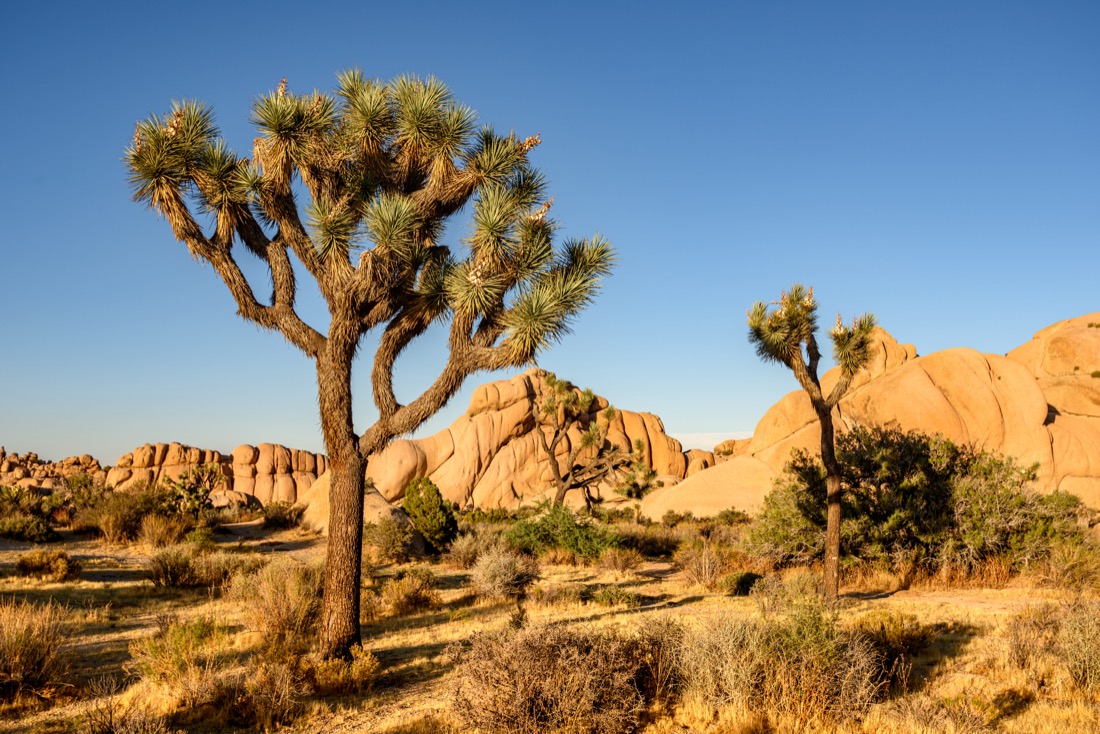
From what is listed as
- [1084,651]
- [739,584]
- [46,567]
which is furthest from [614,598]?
[46,567]

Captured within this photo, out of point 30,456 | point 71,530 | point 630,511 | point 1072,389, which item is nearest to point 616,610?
point 71,530

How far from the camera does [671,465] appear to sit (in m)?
49.3

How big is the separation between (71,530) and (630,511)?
84.2 ft

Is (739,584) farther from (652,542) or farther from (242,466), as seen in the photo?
(242,466)

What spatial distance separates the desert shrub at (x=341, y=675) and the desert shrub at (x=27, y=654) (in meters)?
2.51

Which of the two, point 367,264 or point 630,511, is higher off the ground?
point 367,264

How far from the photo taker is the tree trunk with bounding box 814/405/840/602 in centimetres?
1182

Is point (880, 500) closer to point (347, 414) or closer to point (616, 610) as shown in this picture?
point (616, 610)

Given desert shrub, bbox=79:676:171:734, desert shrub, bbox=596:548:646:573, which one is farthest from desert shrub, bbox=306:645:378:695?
desert shrub, bbox=596:548:646:573

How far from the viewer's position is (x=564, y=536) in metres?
18.4

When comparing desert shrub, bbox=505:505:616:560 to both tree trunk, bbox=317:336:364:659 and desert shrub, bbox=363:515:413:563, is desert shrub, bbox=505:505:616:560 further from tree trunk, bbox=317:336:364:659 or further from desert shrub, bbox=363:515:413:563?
tree trunk, bbox=317:336:364:659

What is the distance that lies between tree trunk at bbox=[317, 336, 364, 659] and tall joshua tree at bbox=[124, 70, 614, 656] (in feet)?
0.06

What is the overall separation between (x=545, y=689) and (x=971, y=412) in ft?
119

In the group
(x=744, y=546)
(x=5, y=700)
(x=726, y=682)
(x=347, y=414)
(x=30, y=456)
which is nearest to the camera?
(x=726, y=682)
